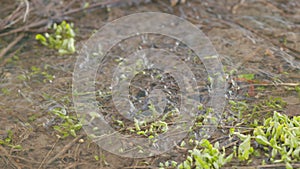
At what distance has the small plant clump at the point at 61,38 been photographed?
361 cm

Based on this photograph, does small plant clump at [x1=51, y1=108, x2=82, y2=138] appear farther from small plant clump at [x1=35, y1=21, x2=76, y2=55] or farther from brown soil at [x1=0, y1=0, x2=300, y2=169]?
small plant clump at [x1=35, y1=21, x2=76, y2=55]

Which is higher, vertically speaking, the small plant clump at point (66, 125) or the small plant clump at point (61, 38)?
the small plant clump at point (61, 38)

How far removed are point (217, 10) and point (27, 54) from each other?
1712 millimetres

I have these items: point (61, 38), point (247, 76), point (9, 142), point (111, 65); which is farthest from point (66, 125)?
point (247, 76)

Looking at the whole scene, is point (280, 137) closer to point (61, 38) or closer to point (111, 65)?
point (111, 65)

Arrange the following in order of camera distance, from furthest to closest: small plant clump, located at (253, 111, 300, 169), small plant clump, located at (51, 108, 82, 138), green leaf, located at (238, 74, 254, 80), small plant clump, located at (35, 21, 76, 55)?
1. small plant clump, located at (35, 21, 76, 55)
2. green leaf, located at (238, 74, 254, 80)
3. small plant clump, located at (51, 108, 82, 138)
4. small plant clump, located at (253, 111, 300, 169)

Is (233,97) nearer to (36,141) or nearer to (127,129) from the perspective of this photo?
(127,129)

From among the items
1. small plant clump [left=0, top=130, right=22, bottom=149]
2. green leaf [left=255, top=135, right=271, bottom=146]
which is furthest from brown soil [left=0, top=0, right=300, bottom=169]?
green leaf [left=255, top=135, right=271, bottom=146]

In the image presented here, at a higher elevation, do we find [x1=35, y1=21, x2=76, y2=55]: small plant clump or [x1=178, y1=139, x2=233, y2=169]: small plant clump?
[x1=35, y1=21, x2=76, y2=55]: small plant clump

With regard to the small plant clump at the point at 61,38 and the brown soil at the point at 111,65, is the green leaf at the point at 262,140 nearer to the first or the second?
the brown soil at the point at 111,65

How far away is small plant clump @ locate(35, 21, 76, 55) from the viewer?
3.61 m

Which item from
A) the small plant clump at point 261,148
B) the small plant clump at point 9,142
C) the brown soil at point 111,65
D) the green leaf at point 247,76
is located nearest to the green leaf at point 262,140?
the small plant clump at point 261,148

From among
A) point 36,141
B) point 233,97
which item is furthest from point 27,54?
point 233,97

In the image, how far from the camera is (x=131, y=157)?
2.57m
